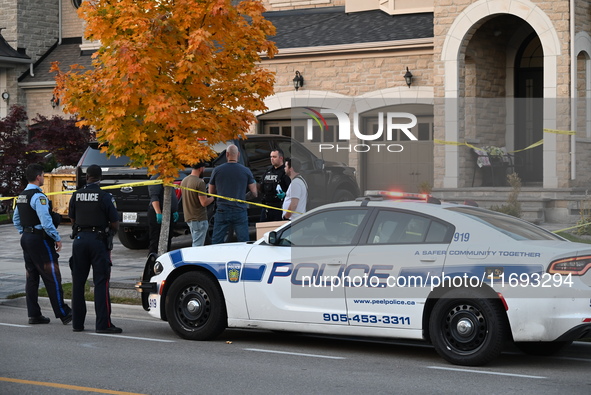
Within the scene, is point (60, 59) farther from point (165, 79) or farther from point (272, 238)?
point (272, 238)

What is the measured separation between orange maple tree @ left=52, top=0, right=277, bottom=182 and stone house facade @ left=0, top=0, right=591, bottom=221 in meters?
8.18

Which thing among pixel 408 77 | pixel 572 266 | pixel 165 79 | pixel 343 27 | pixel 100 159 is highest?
pixel 343 27

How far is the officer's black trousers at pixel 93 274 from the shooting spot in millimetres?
10633

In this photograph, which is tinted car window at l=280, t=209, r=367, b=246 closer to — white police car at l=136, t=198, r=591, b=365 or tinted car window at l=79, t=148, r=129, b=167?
white police car at l=136, t=198, r=591, b=365

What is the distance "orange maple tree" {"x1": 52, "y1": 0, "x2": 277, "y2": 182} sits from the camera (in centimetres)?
1231

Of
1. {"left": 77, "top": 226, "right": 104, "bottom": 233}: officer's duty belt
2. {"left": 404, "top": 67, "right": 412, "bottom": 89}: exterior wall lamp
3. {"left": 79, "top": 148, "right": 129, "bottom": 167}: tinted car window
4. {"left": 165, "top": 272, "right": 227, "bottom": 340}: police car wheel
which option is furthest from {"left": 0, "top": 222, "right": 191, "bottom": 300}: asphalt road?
{"left": 404, "top": 67, "right": 412, "bottom": 89}: exterior wall lamp

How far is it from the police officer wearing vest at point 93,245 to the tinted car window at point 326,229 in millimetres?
2193

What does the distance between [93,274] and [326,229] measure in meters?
2.77

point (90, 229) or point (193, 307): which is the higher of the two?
point (90, 229)

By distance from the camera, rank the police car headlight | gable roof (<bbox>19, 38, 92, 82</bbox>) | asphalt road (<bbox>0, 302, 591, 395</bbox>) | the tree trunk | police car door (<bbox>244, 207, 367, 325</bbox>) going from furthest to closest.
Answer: gable roof (<bbox>19, 38, 92, 82</bbox>) < the tree trunk < the police car headlight < police car door (<bbox>244, 207, 367, 325</bbox>) < asphalt road (<bbox>0, 302, 591, 395</bbox>)

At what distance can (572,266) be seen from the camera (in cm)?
825

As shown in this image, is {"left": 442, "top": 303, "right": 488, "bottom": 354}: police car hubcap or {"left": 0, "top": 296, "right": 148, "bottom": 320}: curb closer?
{"left": 442, "top": 303, "right": 488, "bottom": 354}: police car hubcap

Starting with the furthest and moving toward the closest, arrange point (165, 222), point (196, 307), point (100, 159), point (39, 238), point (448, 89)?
point (448, 89) < point (100, 159) < point (165, 222) < point (39, 238) < point (196, 307)

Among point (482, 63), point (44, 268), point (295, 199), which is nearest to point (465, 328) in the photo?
point (44, 268)
